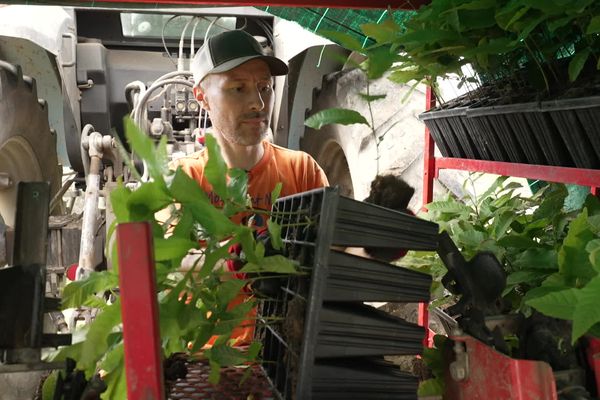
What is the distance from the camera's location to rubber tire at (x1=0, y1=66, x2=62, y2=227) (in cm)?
368

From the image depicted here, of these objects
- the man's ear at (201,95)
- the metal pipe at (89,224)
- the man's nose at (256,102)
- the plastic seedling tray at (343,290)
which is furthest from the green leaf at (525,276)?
the metal pipe at (89,224)

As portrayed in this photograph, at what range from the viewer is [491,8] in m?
1.60

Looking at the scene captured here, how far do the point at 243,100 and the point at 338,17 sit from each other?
1.70 ft

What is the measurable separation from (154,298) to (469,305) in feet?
→ 2.14

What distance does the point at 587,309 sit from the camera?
3.55ft

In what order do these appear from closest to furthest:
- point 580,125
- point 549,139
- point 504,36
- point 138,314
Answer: point 138,314
point 580,125
point 549,139
point 504,36

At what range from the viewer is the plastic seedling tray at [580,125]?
139 centimetres

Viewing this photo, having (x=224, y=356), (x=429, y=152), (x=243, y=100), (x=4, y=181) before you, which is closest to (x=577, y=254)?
(x=224, y=356)

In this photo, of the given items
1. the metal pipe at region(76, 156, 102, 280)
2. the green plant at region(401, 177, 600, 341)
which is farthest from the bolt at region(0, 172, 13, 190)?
the green plant at region(401, 177, 600, 341)

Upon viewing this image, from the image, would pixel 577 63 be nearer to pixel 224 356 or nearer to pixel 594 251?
pixel 594 251

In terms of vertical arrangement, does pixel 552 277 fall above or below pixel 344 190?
below

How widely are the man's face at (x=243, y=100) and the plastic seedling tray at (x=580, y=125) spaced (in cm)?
106

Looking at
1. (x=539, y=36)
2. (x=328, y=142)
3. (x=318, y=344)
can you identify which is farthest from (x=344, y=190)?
(x=318, y=344)

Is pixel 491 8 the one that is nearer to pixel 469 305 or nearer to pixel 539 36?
pixel 539 36
